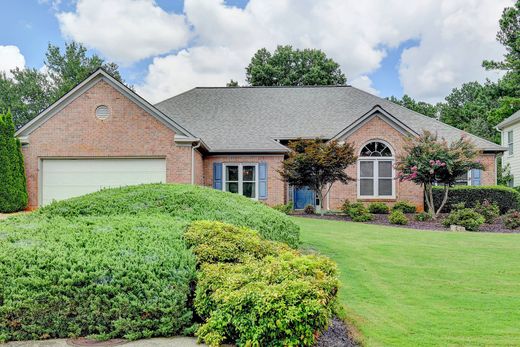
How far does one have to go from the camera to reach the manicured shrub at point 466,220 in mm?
13320

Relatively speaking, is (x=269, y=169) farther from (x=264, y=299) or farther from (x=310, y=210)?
(x=264, y=299)

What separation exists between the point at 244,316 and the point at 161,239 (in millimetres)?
1818

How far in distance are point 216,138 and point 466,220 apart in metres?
11.5

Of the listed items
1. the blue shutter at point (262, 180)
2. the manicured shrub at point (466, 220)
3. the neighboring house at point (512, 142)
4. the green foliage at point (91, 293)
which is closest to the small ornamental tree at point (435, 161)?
the manicured shrub at point (466, 220)

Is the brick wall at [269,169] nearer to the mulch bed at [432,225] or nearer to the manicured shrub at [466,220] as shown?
the mulch bed at [432,225]

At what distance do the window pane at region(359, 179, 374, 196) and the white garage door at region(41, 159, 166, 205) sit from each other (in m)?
9.19

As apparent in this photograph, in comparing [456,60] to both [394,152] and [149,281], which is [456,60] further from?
[149,281]

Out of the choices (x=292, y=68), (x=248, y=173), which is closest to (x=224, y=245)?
(x=248, y=173)

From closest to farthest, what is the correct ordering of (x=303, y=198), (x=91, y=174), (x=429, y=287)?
(x=429, y=287), (x=91, y=174), (x=303, y=198)

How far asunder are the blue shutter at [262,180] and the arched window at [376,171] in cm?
448

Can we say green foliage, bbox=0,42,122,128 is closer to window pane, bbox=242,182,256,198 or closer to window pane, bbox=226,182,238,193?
window pane, bbox=226,182,238,193

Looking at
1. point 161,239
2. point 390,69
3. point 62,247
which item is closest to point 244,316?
point 161,239

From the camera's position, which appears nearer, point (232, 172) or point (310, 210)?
point (310, 210)

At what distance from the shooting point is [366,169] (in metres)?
19.4
